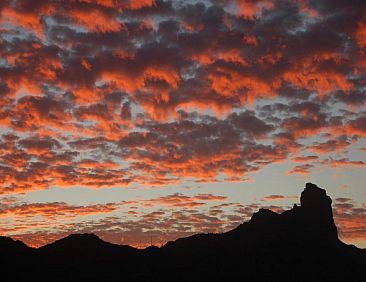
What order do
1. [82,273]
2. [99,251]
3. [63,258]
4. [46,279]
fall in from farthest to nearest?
[99,251] → [63,258] → [82,273] → [46,279]

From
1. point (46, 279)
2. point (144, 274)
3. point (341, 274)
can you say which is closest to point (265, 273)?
point (341, 274)

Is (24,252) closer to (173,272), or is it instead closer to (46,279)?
(46,279)

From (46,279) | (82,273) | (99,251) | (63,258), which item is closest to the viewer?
(46,279)

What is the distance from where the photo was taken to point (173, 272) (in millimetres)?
183625

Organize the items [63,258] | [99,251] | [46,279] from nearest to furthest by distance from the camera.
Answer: [46,279] < [63,258] < [99,251]

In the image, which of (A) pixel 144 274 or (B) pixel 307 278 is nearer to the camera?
(A) pixel 144 274

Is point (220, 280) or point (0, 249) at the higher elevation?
point (0, 249)

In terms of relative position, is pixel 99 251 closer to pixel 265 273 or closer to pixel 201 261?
pixel 201 261

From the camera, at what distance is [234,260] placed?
197 meters

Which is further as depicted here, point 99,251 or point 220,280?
point 99,251

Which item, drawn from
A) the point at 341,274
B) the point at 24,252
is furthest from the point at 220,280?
the point at 24,252

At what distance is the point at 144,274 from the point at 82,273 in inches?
843

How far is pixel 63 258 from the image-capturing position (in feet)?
596

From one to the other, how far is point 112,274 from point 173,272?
2338 cm
